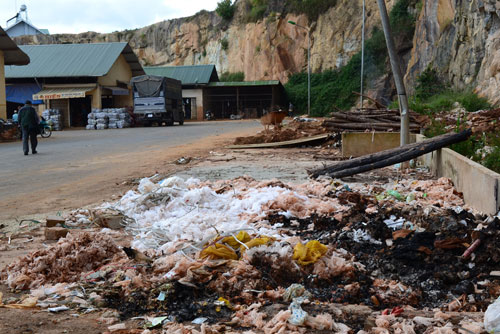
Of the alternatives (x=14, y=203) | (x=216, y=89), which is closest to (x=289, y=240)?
(x=14, y=203)

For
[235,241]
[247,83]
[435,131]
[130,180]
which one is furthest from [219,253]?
[247,83]

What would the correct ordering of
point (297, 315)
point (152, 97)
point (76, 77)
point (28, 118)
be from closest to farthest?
point (297, 315), point (28, 118), point (152, 97), point (76, 77)

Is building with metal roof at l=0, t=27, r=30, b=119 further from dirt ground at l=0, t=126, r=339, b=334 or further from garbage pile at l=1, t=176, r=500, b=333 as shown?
→ garbage pile at l=1, t=176, r=500, b=333

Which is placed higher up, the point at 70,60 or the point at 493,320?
the point at 70,60

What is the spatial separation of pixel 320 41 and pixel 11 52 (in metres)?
34.3

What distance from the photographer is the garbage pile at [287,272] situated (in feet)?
10.1

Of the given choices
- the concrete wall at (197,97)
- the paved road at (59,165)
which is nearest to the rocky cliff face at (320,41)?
the concrete wall at (197,97)

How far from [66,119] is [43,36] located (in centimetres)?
3337

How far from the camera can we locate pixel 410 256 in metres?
3.96

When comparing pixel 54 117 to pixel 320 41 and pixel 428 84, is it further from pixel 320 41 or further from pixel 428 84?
pixel 320 41

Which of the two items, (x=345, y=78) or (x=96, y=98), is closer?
(x=96, y=98)

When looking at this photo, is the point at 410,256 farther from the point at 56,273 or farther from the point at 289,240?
the point at 56,273

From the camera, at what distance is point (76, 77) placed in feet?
132

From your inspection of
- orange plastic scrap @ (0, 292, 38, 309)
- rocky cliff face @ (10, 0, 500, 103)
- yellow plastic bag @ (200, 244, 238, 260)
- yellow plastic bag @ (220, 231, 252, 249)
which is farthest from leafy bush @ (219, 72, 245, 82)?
orange plastic scrap @ (0, 292, 38, 309)
